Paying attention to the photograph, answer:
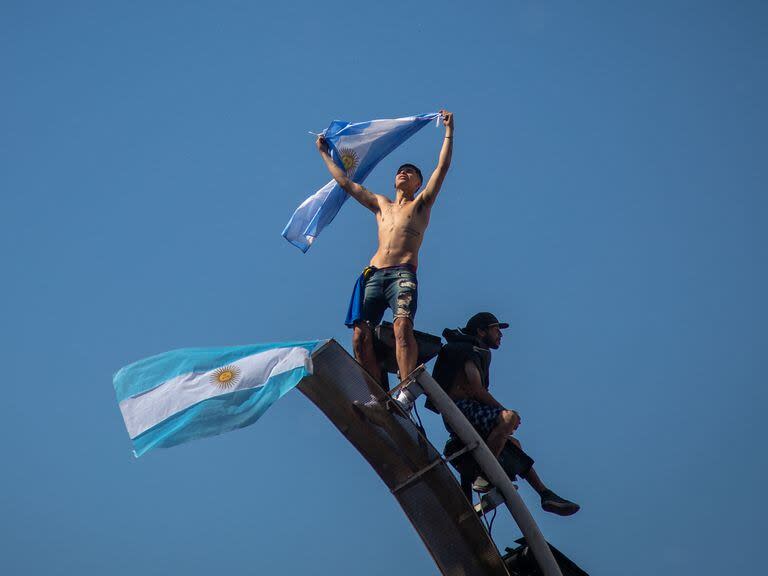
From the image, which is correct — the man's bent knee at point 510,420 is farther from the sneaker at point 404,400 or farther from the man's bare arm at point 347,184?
the man's bare arm at point 347,184

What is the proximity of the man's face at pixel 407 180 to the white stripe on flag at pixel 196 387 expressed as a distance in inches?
97.7

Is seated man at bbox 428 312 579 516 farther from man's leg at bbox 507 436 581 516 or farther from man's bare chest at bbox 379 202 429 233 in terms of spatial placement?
man's bare chest at bbox 379 202 429 233

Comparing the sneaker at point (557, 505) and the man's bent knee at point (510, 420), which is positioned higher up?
the man's bent knee at point (510, 420)

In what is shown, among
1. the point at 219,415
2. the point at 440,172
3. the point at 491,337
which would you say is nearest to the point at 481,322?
the point at 491,337

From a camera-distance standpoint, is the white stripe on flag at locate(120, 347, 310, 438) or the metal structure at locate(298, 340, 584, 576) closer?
the metal structure at locate(298, 340, 584, 576)

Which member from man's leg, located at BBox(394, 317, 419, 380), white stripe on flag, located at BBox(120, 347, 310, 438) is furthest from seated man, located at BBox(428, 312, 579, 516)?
white stripe on flag, located at BBox(120, 347, 310, 438)

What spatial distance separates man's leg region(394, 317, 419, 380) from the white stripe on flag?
0.98 m

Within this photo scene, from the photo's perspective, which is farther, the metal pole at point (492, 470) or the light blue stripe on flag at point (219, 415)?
the light blue stripe on flag at point (219, 415)

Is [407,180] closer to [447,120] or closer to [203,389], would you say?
[447,120]

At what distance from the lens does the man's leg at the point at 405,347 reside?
1024 cm

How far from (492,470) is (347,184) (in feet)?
13.1

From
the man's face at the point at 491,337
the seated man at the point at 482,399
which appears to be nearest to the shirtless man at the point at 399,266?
the seated man at the point at 482,399

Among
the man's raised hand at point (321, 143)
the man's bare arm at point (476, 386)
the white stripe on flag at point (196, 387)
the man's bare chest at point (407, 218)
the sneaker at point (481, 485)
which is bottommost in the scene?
the sneaker at point (481, 485)

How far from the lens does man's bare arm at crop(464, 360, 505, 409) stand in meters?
10.7
